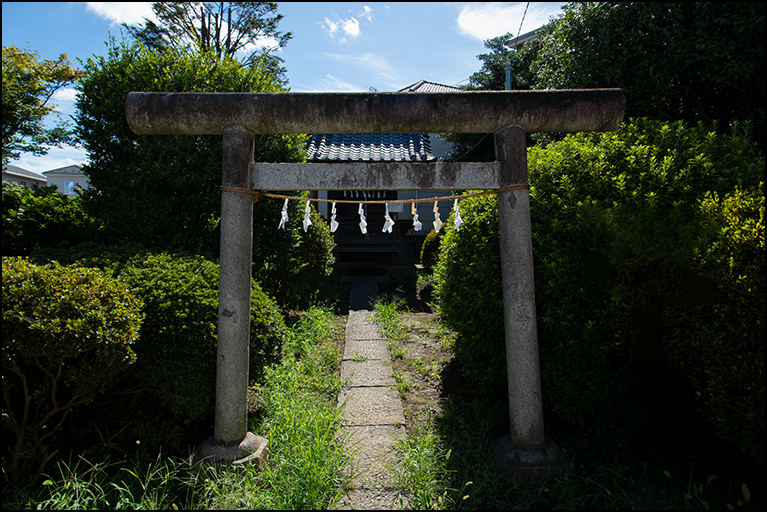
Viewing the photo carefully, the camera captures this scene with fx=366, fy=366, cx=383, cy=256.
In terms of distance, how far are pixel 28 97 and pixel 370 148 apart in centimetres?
1090

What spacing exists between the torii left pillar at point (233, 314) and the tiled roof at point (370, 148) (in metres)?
6.25

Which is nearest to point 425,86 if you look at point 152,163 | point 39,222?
point 152,163

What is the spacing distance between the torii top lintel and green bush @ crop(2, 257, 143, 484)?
1.22 m

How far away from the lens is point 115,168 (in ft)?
15.4

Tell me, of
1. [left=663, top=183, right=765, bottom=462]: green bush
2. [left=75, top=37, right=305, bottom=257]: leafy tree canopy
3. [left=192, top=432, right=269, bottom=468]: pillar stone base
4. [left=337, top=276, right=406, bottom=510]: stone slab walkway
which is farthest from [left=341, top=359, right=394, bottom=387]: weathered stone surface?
[left=663, top=183, right=765, bottom=462]: green bush

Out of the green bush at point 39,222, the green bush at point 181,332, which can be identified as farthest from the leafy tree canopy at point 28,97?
the green bush at point 181,332

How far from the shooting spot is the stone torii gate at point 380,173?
2619mm

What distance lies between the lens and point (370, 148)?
31.8 ft

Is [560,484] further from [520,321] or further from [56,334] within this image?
[56,334]

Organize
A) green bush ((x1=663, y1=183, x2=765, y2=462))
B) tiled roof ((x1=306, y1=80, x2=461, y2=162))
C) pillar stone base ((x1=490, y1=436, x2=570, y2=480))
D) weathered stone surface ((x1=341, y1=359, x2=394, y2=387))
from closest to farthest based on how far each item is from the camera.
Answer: green bush ((x1=663, y1=183, x2=765, y2=462))
pillar stone base ((x1=490, y1=436, x2=570, y2=480))
weathered stone surface ((x1=341, y1=359, x2=394, y2=387))
tiled roof ((x1=306, y1=80, x2=461, y2=162))

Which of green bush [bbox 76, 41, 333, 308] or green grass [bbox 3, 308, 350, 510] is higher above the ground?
green bush [bbox 76, 41, 333, 308]

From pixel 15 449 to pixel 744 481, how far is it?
4.72 m

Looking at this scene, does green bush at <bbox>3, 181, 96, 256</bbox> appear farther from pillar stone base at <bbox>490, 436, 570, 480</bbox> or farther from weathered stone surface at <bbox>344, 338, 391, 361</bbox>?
pillar stone base at <bbox>490, 436, 570, 480</bbox>

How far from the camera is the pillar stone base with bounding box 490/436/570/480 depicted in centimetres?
251
